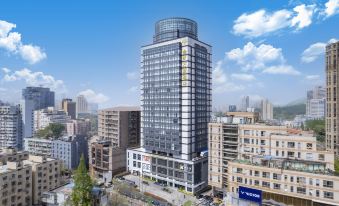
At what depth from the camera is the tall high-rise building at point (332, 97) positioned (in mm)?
94188

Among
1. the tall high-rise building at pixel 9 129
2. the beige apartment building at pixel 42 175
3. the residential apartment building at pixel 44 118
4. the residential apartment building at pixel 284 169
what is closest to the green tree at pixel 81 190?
the beige apartment building at pixel 42 175

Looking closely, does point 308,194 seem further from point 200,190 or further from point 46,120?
point 46,120

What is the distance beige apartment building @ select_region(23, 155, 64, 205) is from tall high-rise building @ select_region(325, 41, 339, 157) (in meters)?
91.1

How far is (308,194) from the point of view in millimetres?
46500

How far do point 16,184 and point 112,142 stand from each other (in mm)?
40617

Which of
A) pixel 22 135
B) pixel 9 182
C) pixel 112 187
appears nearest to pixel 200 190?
pixel 112 187

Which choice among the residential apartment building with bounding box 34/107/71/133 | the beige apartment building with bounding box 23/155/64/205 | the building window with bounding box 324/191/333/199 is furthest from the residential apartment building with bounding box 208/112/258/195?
the residential apartment building with bounding box 34/107/71/133

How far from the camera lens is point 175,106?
77.0 metres

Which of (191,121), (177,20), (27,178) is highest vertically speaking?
(177,20)

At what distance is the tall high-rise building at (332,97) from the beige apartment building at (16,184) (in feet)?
317

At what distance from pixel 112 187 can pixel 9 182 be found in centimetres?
2890

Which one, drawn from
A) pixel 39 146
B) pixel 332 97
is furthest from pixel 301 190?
pixel 39 146

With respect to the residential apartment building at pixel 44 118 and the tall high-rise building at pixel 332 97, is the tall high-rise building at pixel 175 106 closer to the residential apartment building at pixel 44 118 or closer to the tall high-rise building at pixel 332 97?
the tall high-rise building at pixel 332 97

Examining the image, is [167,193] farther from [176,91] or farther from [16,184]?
[16,184]
